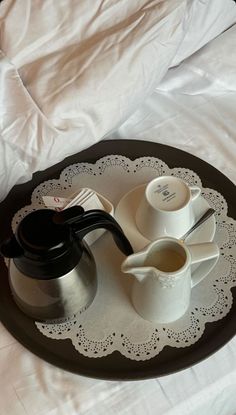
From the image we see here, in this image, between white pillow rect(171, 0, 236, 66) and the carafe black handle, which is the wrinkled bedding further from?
the carafe black handle

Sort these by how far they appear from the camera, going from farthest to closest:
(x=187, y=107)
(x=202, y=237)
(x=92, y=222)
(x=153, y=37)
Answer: (x=187, y=107), (x=153, y=37), (x=202, y=237), (x=92, y=222)

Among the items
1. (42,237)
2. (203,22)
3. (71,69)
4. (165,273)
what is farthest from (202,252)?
(203,22)

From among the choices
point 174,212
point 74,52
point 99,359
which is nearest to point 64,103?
point 74,52

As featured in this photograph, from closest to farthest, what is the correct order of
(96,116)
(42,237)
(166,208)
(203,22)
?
(42,237) < (166,208) < (96,116) < (203,22)

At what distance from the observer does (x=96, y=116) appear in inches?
29.3

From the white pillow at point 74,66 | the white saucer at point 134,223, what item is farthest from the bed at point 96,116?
the white saucer at point 134,223

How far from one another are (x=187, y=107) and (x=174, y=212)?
0.34 meters

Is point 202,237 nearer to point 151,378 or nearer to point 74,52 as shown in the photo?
point 151,378

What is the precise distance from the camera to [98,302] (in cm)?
63

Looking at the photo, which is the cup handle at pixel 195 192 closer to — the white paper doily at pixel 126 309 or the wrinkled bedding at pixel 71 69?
the white paper doily at pixel 126 309

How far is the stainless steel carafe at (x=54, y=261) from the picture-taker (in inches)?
20.7

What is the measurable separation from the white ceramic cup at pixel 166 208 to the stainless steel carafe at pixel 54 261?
0.06 metres

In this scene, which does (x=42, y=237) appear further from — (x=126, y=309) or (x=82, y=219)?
(x=126, y=309)

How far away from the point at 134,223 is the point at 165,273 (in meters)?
0.16
